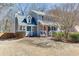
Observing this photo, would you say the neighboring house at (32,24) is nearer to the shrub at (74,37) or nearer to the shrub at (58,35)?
the shrub at (58,35)

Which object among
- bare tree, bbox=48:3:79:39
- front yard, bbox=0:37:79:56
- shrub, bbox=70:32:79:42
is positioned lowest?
front yard, bbox=0:37:79:56

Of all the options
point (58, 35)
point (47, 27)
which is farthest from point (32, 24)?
point (58, 35)

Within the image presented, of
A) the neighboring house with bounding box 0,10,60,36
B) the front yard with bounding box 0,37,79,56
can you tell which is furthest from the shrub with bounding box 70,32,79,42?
the neighboring house with bounding box 0,10,60,36

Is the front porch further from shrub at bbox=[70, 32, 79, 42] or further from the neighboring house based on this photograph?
shrub at bbox=[70, 32, 79, 42]

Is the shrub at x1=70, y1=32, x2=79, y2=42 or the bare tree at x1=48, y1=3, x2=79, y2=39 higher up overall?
the bare tree at x1=48, y1=3, x2=79, y2=39

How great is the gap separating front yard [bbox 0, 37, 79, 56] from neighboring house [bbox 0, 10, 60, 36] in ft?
0.25

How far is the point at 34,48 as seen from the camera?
10.2ft

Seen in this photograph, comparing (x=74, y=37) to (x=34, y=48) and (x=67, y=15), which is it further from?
(x=34, y=48)

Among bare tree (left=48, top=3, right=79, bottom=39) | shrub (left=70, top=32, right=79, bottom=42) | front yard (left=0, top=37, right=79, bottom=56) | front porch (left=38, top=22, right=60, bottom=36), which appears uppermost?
bare tree (left=48, top=3, right=79, bottom=39)

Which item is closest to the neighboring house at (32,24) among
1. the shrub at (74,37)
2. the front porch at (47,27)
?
the front porch at (47,27)

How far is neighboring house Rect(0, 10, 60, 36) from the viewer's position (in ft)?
10.2

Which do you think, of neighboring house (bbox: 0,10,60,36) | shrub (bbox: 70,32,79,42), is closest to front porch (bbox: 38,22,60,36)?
neighboring house (bbox: 0,10,60,36)

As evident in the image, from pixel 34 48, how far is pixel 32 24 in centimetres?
24

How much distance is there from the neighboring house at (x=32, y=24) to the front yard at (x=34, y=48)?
0.08 metres
